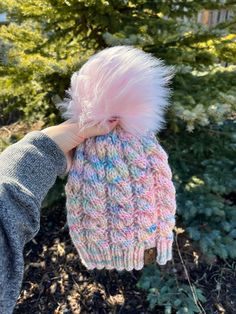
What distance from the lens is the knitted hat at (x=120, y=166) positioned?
1.09 metres

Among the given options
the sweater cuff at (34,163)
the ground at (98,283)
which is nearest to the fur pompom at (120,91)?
→ the sweater cuff at (34,163)

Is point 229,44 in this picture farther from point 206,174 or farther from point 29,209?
point 29,209

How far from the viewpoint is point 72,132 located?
1109mm

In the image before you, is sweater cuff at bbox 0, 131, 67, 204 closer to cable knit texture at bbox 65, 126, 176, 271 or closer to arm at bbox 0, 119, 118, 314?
arm at bbox 0, 119, 118, 314

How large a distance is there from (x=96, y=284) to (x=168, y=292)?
1.25 feet

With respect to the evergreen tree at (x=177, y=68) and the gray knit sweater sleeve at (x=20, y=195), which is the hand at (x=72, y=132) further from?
the evergreen tree at (x=177, y=68)

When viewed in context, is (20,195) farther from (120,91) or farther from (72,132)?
(120,91)

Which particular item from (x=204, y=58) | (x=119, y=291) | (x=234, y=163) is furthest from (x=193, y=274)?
(x=204, y=58)

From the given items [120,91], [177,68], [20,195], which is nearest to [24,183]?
[20,195]

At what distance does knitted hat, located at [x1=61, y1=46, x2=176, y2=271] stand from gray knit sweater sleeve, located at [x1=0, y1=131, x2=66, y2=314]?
0.36 feet

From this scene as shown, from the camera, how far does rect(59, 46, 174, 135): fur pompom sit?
3.54 feet

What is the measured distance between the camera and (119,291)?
2.04 meters

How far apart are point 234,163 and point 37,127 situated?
1287 millimetres

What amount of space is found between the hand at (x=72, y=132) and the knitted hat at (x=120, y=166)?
18 millimetres
